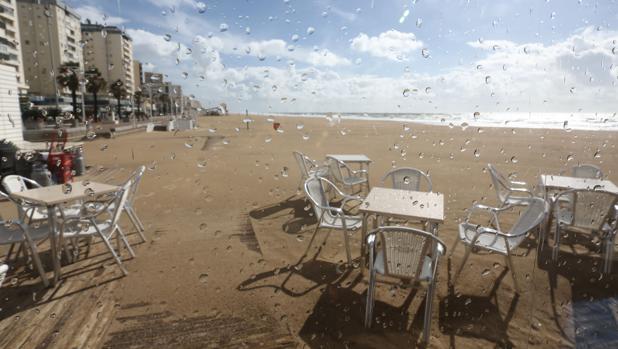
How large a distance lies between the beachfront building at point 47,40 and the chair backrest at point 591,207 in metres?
6.27

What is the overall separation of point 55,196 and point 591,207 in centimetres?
590

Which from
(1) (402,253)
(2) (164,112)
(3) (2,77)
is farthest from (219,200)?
(2) (164,112)

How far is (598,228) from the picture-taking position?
375 cm

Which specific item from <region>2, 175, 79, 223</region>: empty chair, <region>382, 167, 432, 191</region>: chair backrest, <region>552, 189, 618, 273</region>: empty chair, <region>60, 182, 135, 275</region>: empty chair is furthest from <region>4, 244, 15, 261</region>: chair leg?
<region>552, 189, 618, 273</region>: empty chair

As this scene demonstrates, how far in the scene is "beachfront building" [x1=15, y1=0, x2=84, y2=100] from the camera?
5.61 metres

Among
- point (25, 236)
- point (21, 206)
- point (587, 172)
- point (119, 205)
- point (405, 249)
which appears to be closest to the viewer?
point (405, 249)

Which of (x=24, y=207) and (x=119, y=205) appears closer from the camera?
(x=119, y=205)

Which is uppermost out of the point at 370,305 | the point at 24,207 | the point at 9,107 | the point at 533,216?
the point at 9,107

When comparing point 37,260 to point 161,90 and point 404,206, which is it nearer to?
point 404,206

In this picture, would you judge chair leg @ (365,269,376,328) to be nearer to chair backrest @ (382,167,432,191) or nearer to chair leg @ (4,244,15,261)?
chair backrest @ (382,167,432,191)

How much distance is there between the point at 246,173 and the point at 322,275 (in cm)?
585

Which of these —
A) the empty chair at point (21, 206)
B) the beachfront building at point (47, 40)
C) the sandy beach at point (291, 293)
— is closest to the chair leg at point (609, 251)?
the sandy beach at point (291, 293)

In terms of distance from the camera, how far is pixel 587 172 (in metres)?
5.52

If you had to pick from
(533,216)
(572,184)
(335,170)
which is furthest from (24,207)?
(572,184)
